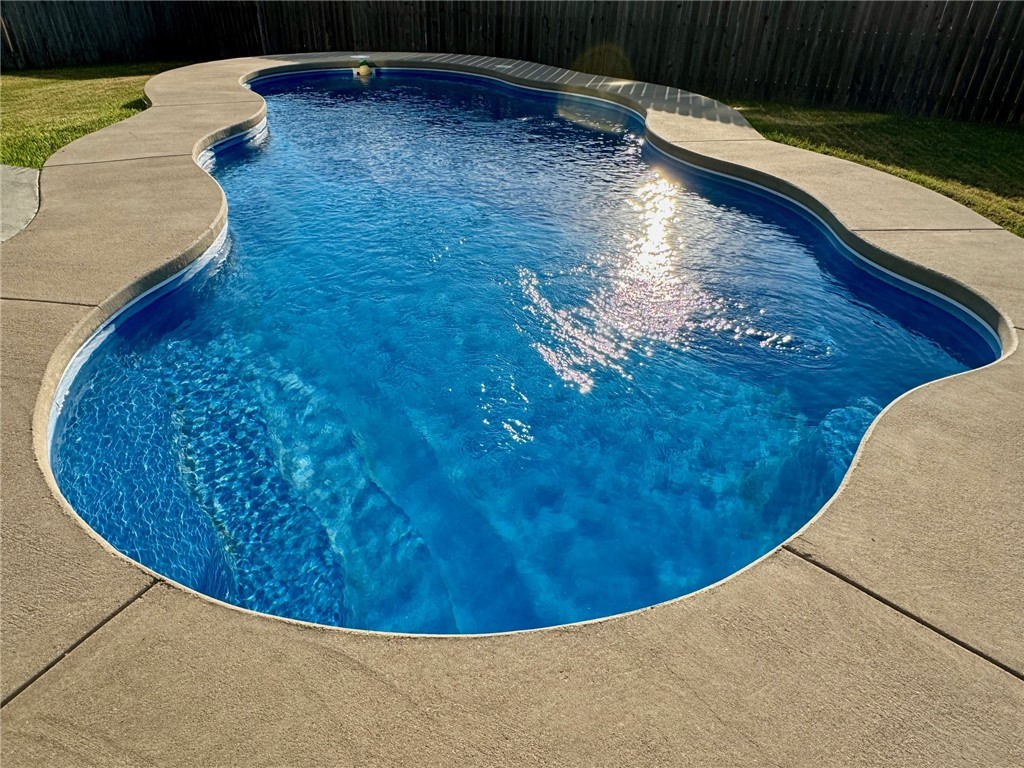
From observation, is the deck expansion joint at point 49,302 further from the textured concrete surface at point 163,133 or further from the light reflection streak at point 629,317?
the textured concrete surface at point 163,133

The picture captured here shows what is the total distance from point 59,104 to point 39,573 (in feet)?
37.0

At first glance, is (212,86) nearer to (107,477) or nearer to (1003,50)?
(107,477)

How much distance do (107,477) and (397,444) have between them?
188 cm

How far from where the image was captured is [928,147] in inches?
368

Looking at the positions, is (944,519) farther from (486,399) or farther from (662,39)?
(662,39)

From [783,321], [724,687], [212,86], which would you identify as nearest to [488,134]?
[212,86]

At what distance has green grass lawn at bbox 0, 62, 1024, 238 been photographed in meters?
7.96

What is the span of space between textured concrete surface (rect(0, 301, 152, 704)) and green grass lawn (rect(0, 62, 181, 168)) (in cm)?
639

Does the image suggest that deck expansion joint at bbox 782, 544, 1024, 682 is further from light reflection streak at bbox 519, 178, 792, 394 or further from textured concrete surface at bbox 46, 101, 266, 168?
textured concrete surface at bbox 46, 101, 266, 168

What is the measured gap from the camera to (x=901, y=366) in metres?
5.49

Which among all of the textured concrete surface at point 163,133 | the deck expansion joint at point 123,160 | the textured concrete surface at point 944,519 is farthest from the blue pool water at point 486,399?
the textured concrete surface at point 163,133

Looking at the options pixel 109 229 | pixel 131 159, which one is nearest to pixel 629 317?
pixel 109 229

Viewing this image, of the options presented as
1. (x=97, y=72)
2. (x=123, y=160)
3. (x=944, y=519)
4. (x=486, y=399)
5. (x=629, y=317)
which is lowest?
(x=486, y=399)

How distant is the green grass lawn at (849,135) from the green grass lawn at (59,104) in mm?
14
